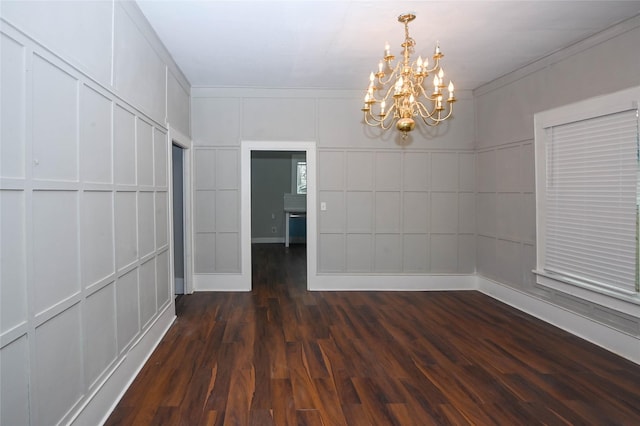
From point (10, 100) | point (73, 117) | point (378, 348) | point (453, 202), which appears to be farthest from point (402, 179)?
point (10, 100)

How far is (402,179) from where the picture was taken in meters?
5.50

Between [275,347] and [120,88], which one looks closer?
[120,88]

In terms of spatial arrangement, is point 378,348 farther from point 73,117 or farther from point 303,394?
point 73,117

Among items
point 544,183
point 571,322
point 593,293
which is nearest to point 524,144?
point 544,183

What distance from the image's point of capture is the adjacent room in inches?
72.2

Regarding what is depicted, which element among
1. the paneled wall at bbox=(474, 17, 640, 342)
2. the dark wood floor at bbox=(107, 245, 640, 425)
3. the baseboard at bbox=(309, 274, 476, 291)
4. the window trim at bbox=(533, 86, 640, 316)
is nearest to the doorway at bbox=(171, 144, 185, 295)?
the dark wood floor at bbox=(107, 245, 640, 425)

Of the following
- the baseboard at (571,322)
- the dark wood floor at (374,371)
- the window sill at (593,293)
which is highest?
the window sill at (593,293)

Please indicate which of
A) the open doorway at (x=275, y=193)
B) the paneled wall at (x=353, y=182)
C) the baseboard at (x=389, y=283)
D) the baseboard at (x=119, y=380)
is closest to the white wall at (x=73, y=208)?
the baseboard at (x=119, y=380)

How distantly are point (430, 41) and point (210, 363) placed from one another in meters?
3.58

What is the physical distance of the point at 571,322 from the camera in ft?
12.4

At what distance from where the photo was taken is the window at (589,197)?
3197 mm

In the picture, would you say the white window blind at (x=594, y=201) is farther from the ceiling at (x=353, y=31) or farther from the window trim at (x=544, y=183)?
the ceiling at (x=353, y=31)

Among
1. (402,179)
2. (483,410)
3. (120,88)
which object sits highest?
(120,88)

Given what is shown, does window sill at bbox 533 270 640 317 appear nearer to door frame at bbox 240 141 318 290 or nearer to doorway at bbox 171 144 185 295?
door frame at bbox 240 141 318 290
